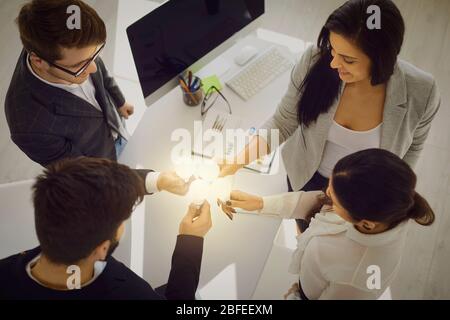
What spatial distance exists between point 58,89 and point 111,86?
45 cm

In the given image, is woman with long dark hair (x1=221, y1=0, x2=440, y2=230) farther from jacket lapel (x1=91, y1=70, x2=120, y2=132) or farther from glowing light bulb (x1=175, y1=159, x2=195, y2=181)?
jacket lapel (x1=91, y1=70, x2=120, y2=132)

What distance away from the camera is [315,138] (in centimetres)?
155

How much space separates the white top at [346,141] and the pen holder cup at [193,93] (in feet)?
2.12

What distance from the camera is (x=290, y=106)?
1.57 metres

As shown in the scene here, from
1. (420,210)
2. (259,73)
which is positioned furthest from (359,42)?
(259,73)

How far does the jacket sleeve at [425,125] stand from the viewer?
1.39m

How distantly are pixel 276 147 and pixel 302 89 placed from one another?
1.00 ft

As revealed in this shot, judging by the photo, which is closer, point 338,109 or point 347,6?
point 347,6

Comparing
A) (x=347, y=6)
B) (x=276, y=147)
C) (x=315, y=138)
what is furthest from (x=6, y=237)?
(x=347, y=6)

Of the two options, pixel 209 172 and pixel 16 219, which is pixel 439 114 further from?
pixel 16 219

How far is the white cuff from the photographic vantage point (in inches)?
60.4

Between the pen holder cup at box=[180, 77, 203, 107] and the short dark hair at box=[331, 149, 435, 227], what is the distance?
2.79ft

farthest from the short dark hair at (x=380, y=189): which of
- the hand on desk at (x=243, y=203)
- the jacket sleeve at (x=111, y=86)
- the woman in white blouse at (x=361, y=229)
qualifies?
the jacket sleeve at (x=111, y=86)
